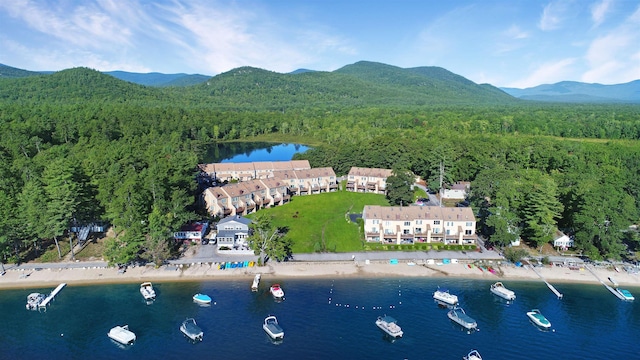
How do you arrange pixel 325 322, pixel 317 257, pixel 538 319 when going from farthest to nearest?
pixel 317 257 → pixel 538 319 → pixel 325 322

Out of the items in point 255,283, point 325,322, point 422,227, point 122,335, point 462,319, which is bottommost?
point 462,319

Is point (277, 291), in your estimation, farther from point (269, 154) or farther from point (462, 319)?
point (269, 154)

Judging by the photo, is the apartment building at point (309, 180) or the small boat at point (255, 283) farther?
the apartment building at point (309, 180)

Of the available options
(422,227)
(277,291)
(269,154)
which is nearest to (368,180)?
(422,227)

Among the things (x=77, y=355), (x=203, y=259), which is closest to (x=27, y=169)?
(x=203, y=259)

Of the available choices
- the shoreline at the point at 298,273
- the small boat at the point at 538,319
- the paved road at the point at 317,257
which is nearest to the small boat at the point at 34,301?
the shoreline at the point at 298,273

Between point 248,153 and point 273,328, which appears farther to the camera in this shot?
point 248,153

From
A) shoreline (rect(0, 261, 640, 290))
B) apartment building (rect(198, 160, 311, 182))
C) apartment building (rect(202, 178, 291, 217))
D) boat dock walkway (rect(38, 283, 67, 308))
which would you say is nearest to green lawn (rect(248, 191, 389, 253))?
apartment building (rect(202, 178, 291, 217))

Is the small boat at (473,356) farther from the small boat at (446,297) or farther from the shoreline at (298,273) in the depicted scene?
the shoreline at (298,273)

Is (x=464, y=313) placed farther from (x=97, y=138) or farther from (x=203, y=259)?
(x=97, y=138)
